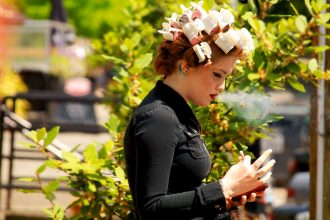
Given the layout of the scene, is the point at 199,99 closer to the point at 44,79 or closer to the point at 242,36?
the point at 242,36

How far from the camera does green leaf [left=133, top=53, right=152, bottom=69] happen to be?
498 centimetres

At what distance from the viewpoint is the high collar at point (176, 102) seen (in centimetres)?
331

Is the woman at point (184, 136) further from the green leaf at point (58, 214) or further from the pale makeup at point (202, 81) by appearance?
the green leaf at point (58, 214)

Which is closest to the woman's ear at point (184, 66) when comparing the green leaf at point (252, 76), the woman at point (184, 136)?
the woman at point (184, 136)

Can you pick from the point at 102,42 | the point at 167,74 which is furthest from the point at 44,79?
the point at 167,74

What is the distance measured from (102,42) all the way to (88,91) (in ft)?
74.7

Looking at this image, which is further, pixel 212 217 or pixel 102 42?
pixel 102 42

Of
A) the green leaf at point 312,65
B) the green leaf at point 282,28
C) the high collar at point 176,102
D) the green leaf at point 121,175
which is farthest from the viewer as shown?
the green leaf at point 282,28

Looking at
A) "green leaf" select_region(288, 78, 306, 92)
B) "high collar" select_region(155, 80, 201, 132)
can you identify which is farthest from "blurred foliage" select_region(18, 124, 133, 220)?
"high collar" select_region(155, 80, 201, 132)

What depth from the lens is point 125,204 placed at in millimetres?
4590

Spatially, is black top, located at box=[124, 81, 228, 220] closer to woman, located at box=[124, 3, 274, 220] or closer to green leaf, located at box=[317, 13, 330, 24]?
woman, located at box=[124, 3, 274, 220]

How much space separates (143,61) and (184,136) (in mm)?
1762

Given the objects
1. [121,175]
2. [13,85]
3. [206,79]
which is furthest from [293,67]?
[13,85]

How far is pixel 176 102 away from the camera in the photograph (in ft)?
10.9
